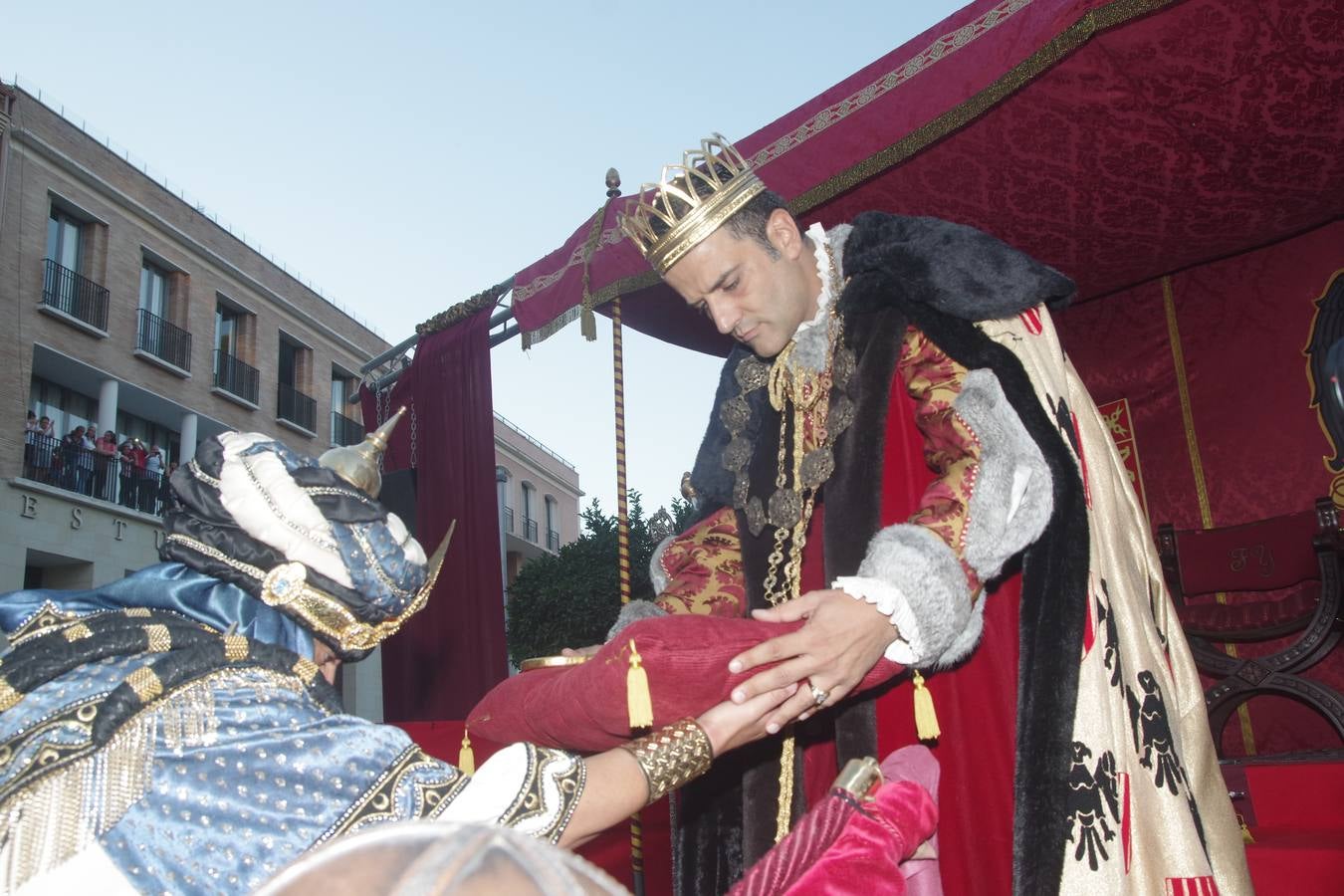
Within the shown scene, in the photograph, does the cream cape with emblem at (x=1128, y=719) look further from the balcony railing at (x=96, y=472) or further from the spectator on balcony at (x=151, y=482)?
the spectator on balcony at (x=151, y=482)

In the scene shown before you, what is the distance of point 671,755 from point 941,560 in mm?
729

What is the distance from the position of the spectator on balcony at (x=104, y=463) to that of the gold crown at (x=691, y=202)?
1727cm

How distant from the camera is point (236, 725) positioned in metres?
1.44

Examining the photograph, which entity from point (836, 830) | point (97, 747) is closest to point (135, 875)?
point (97, 747)

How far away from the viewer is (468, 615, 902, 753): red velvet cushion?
191cm

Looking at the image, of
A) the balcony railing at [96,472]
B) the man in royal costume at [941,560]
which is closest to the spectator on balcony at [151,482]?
the balcony railing at [96,472]

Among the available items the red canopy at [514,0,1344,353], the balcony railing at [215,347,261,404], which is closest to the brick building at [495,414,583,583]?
the balcony railing at [215,347,261,404]

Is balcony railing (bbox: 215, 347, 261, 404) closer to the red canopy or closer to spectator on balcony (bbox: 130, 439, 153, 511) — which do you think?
spectator on balcony (bbox: 130, 439, 153, 511)

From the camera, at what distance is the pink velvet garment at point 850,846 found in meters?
1.23

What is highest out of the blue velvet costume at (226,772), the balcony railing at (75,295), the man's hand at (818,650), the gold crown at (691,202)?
the balcony railing at (75,295)

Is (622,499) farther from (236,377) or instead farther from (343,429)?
(343,429)

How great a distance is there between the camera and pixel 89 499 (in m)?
16.5

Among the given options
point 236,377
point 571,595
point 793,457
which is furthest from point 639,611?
point 236,377

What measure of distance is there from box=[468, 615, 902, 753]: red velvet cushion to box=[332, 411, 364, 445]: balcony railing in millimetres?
23157
